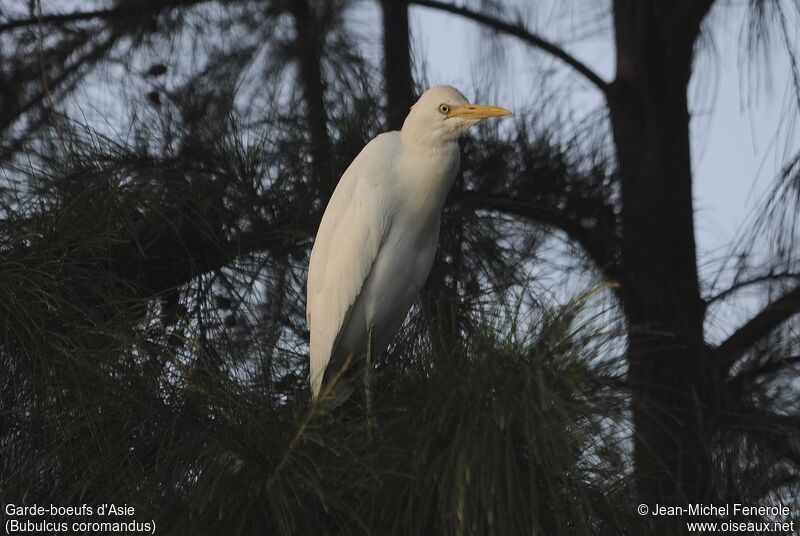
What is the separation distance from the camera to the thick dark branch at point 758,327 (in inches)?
64.0

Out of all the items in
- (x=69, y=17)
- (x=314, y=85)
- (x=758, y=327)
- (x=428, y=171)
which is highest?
Answer: (x=69, y=17)

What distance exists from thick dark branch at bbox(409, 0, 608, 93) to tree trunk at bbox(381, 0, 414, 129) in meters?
0.06

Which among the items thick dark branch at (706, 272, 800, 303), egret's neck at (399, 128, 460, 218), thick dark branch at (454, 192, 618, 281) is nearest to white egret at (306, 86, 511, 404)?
egret's neck at (399, 128, 460, 218)

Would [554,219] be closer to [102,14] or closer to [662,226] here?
[662,226]

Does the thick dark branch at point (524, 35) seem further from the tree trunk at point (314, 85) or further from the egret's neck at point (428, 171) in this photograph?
the egret's neck at point (428, 171)

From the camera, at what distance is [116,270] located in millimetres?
1628

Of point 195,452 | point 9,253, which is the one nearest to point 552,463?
point 195,452

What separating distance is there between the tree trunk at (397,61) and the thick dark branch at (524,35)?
6 cm

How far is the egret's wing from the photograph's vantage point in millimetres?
1637

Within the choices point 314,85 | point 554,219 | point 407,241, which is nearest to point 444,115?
point 407,241

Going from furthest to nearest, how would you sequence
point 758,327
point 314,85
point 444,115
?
point 314,85 → point 758,327 → point 444,115

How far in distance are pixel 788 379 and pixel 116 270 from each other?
92 centimetres

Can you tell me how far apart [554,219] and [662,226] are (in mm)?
174

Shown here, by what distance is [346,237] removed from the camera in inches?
64.4
